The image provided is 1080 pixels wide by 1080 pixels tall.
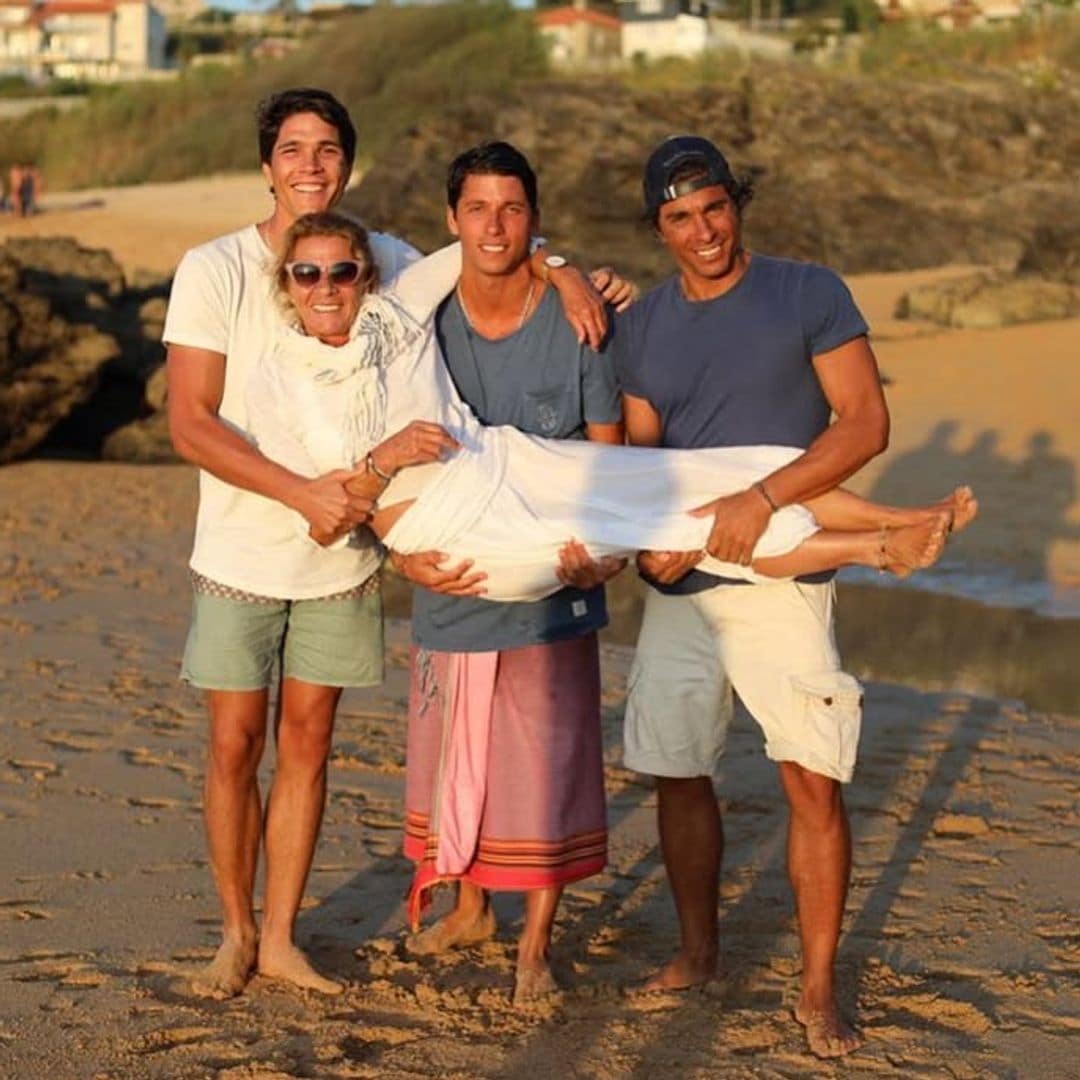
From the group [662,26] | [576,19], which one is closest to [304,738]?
[662,26]

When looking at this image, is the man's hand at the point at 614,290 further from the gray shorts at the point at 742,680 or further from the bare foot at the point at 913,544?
the bare foot at the point at 913,544

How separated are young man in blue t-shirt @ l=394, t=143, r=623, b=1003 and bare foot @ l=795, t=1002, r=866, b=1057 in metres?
0.64

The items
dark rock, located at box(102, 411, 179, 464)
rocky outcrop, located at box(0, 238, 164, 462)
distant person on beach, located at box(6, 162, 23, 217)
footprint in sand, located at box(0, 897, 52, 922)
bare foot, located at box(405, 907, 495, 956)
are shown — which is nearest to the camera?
bare foot, located at box(405, 907, 495, 956)

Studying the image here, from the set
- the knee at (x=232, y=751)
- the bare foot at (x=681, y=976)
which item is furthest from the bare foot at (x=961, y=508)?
the knee at (x=232, y=751)

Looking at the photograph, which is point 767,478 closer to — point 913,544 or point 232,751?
point 913,544

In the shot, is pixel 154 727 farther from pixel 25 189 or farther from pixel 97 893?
pixel 25 189

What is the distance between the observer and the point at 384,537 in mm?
4430

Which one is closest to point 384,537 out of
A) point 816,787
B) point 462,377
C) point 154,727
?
point 462,377

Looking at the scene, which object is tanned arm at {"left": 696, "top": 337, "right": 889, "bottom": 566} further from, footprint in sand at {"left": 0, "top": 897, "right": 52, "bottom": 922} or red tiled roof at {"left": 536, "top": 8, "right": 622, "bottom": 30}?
red tiled roof at {"left": 536, "top": 8, "right": 622, "bottom": 30}

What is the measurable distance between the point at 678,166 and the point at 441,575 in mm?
1050

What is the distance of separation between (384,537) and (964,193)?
21.4 metres

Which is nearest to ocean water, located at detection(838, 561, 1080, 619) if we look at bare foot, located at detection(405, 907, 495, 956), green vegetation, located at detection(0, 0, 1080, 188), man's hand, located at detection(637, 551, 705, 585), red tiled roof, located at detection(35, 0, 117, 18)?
bare foot, located at detection(405, 907, 495, 956)

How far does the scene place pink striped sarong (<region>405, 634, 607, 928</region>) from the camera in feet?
15.3

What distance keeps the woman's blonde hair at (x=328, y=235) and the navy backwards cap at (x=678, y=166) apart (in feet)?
2.11
